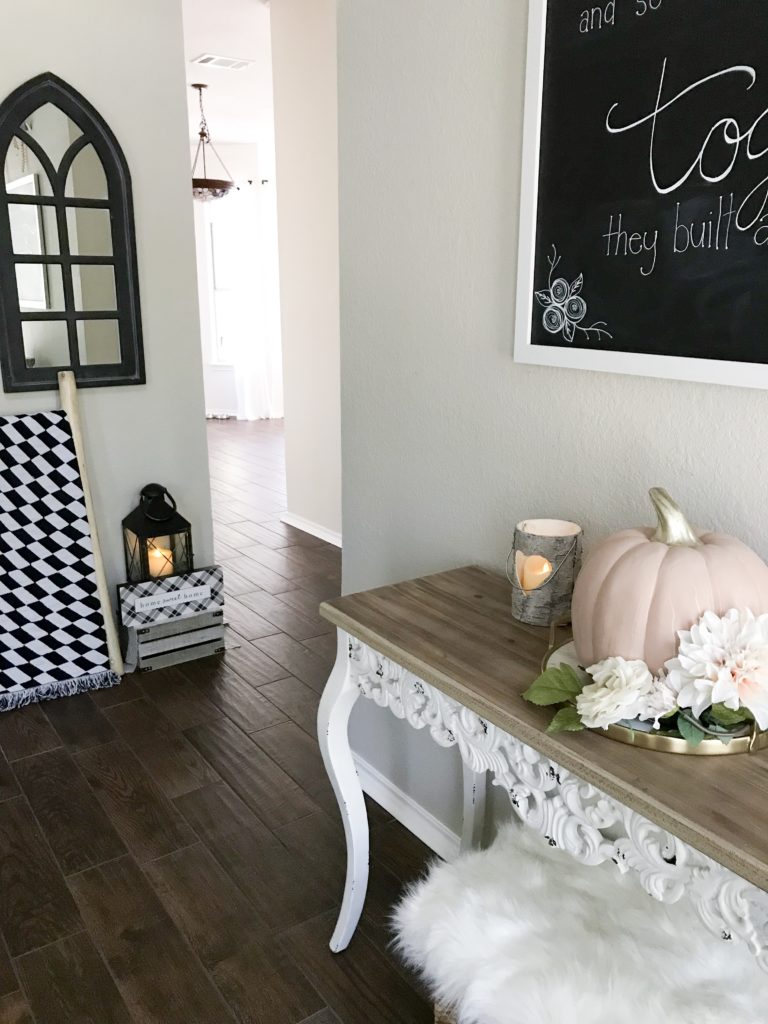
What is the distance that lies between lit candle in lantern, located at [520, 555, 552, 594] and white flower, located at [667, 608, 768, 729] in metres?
0.37

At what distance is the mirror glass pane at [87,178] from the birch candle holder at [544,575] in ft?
7.10

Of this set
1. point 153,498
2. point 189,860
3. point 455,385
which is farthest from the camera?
point 153,498

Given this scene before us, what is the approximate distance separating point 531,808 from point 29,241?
2.46 metres

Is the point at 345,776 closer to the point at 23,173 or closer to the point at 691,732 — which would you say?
the point at 691,732

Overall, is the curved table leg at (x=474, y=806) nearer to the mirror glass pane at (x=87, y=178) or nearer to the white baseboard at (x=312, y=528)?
the mirror glass pane at (x=87, y=178)

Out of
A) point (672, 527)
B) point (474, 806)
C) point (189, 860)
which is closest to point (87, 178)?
point (189, 860)

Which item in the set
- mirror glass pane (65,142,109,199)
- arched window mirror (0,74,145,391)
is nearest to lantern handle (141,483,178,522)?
arched window mirror (0,74,145,391)

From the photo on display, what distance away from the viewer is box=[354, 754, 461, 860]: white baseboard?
→ 6.56 feet

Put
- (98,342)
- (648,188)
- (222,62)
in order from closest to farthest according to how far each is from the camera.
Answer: (648,188) < (98,342) < (222,62)

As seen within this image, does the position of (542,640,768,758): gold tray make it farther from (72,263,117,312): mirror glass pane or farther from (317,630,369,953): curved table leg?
(72,263,117,312): mirror glass pane

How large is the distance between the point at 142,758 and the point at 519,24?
2097 millimetres

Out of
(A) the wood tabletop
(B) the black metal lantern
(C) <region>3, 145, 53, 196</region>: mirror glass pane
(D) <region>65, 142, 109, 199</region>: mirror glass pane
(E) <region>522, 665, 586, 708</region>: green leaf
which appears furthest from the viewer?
(B) the black metal lantern

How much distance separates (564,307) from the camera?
1.45 m

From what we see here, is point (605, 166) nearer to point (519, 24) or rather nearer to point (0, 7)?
point (519, 24)
